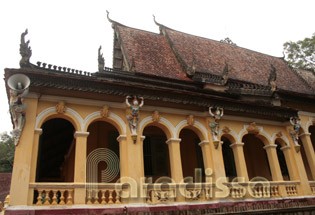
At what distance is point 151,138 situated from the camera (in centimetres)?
1072

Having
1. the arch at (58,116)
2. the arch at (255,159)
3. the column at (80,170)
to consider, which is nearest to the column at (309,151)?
the arch at (255,159)

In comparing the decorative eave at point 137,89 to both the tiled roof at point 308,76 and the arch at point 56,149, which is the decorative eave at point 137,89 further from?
the tiled roof at point 308,76

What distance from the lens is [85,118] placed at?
8.11 m

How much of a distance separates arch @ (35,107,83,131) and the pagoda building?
28 millimetres

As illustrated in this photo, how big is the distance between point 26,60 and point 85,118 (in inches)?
96.5

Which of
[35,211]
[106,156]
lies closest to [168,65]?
[106,156]

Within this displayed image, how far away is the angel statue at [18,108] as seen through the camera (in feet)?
23.2

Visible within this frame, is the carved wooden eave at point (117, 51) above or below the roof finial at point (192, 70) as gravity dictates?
above

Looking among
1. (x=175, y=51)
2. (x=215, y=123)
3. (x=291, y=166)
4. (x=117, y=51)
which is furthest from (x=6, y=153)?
(x=291, y=166)

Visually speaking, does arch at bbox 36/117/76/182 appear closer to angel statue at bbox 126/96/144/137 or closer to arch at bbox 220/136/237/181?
angel statue at bbox 126/96/144/137

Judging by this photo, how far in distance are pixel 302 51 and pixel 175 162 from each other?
2247 centimetres

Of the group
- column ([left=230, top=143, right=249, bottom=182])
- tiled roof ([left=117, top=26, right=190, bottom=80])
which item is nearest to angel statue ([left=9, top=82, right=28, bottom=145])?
tiled roof ([left=117, top=26, right=190, bottom=80])

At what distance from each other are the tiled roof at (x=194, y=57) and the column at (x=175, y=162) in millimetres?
4115

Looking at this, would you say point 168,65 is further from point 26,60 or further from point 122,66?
point 26,60
